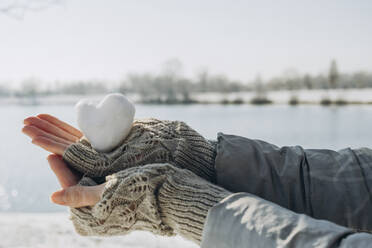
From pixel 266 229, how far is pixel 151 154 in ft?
1.07

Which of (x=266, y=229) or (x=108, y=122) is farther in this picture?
(x=108, y=122)

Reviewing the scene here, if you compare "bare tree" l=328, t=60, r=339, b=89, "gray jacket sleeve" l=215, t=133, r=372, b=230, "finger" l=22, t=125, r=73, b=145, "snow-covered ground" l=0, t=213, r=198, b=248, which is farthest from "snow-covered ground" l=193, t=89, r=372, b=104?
"finger" l=22, t=125, r=73, b=145

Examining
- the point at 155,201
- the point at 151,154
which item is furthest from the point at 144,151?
the point at 155,201

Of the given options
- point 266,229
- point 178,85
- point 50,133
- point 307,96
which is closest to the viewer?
point 266,229

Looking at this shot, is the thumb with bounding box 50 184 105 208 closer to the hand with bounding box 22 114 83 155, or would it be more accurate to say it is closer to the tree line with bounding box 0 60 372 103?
the hand with bounding box 22 114 83 155

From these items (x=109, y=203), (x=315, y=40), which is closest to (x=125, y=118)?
(x=109, y=203)

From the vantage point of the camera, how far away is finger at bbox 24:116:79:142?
70 cm

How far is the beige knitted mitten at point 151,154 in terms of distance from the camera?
626mm

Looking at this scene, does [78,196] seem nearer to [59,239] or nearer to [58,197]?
[58,197]

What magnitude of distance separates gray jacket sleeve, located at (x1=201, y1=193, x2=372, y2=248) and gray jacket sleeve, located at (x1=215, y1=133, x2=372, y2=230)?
0.21 meters

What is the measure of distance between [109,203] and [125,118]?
0.67 feet

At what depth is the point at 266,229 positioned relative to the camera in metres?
0.34

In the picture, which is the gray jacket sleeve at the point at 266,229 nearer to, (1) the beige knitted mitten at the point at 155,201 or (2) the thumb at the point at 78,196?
(1) the beige knitted mitten at the point at 155,201

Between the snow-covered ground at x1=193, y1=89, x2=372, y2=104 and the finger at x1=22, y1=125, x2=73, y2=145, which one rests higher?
the finger at x1=22, y1=125, x2=73, y2=145
